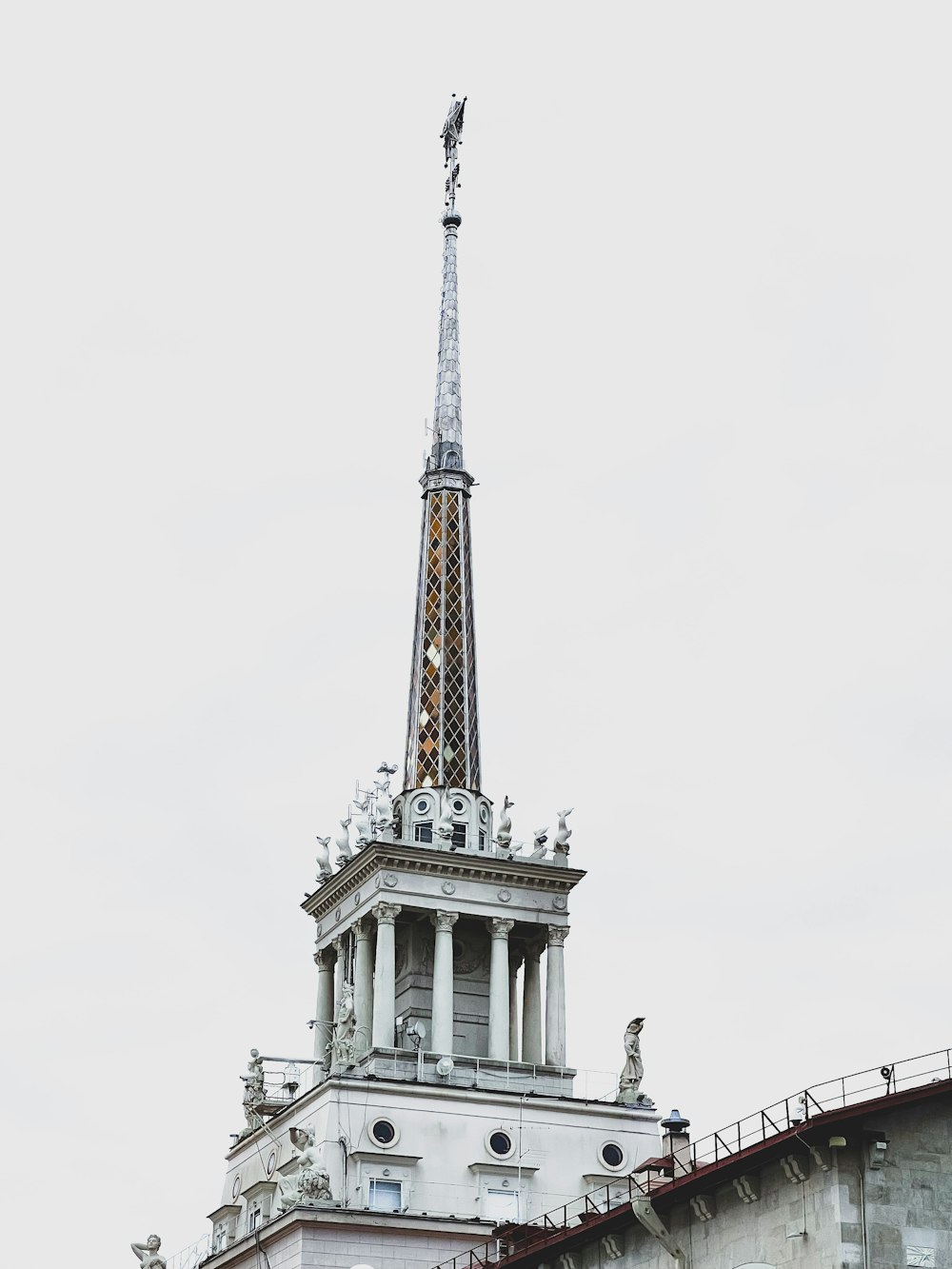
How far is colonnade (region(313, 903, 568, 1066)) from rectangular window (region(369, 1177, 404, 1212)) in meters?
6.97

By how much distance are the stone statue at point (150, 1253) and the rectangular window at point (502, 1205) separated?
13.9 m

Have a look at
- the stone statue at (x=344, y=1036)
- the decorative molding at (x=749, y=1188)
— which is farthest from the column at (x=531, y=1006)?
the decorative molding at (x=749, y=1188)

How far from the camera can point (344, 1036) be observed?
77.6 m

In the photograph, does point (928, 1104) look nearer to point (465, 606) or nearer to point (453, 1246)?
point (453, 1246)

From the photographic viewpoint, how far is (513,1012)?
86.7 meters

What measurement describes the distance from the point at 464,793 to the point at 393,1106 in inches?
609

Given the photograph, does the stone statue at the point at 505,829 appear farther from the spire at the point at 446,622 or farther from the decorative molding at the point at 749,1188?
the decorative molding at the point at 749,1188

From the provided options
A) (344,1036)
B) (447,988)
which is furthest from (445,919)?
(344,1036)

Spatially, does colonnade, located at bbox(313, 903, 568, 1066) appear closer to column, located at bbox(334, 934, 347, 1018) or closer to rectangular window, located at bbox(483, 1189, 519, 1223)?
column, located at bbox(334, 934, 347, 1018)

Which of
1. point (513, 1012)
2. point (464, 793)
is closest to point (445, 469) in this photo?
point (464, 793)

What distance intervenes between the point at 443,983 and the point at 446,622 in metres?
17.3

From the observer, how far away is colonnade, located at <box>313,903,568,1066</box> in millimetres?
80812

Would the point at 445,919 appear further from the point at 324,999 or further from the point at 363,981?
the point at 324,999

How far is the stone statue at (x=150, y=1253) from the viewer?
3120 inches
